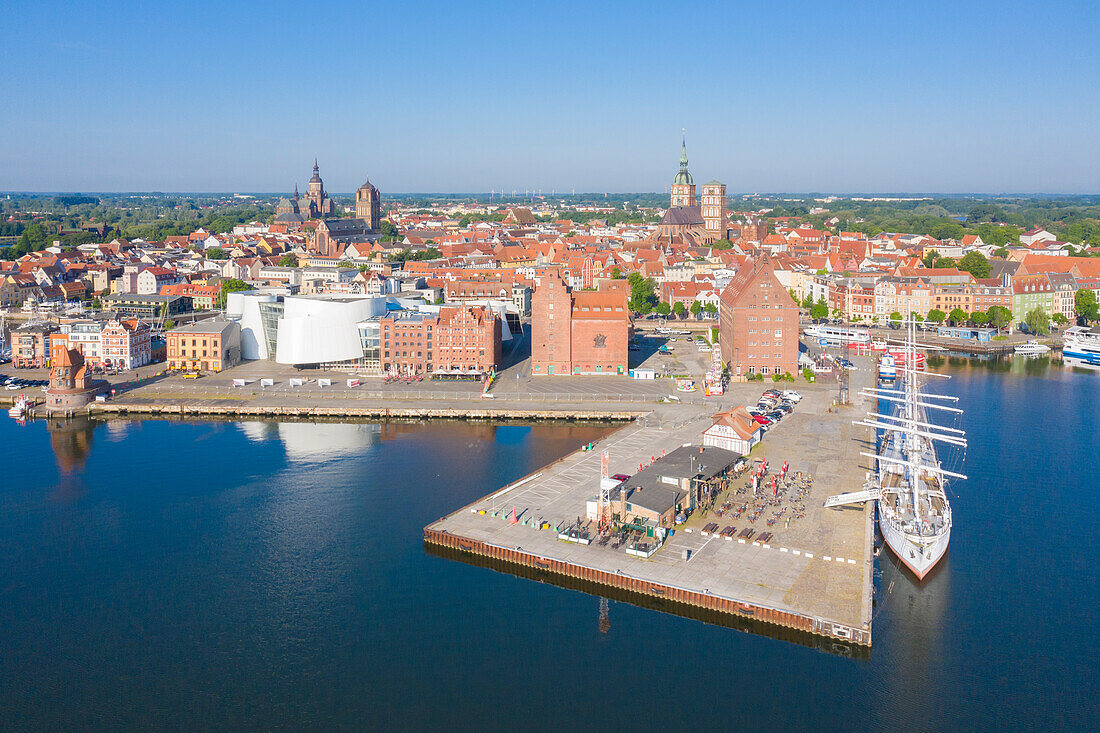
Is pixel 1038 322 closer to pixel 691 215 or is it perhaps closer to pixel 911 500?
pixel 911 500

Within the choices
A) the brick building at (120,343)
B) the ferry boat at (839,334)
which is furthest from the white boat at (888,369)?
the brick building at (120,343)

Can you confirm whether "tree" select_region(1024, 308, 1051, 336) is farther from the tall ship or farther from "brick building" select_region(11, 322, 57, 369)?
"brick building" select_region(11, 322, 57, 369)

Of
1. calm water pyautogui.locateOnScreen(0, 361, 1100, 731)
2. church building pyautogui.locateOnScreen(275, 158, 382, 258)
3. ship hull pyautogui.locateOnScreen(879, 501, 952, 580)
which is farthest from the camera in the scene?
church building pyautogui.locateOnScreen(275, 158, 382, 258)

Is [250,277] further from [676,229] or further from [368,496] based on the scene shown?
[368,496]

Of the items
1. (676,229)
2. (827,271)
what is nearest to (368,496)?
(827,271)

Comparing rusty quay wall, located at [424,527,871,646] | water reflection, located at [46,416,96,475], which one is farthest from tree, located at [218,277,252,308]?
rusty quay wall, located at [424,527,871,646]

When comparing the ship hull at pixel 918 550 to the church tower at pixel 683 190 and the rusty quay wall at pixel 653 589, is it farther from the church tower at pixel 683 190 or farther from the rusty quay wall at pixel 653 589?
the church tower at pixel 683 190

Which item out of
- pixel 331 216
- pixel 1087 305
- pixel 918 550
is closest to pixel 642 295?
pixel 1087 305
